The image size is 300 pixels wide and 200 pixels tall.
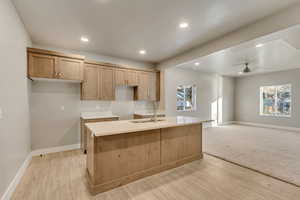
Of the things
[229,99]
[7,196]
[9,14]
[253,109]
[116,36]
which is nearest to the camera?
[7,196]

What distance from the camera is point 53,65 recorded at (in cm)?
332

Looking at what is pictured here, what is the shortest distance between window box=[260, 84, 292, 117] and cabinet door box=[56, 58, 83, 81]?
8.59 meters

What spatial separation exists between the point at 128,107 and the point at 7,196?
3.49 metres

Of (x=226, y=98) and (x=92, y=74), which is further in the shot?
(x=226, y=98)

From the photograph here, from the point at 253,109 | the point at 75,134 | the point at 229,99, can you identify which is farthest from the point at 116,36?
the point at 253,109

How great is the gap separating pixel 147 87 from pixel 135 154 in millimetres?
3076

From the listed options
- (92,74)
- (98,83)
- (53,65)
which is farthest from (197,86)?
(53,65)

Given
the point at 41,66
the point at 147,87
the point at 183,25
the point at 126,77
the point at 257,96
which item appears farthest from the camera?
the point at 257,96

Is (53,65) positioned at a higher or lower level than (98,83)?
higher

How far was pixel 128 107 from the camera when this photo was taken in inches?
197

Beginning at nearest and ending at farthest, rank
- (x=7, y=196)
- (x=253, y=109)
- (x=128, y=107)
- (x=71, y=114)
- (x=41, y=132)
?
(x=7, y=196), (x=41, y=132), (x=71, y=114), (x=128, y=107), (x=253, y=109)

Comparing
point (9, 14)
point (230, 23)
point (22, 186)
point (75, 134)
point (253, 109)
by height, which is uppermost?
point (230, 23)

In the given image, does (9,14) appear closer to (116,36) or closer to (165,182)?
(116,36)

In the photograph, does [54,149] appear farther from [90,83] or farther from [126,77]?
[126,77]
